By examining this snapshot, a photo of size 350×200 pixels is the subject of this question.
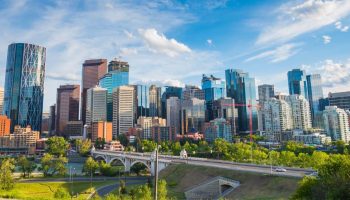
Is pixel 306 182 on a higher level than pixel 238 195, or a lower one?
higher

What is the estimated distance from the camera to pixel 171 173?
306ft

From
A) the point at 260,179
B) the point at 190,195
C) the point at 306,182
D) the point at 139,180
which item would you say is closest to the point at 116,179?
the point at 139,180

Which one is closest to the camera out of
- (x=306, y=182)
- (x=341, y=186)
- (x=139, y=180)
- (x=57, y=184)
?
(x=341, y=186)

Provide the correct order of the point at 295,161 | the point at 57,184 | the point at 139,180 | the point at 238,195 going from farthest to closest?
the point at 139,180, the point at 295,161, the point at 57,184, the point at 238,195

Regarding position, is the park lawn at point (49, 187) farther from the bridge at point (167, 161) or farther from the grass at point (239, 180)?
the grass at point (239, 180)

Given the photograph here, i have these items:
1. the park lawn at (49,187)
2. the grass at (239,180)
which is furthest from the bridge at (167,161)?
the park lawn at (49,187)

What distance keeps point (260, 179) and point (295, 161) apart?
39.6 meters

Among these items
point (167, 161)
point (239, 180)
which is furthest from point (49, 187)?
point (239, 180)

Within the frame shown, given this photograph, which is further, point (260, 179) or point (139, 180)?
point (139, 180)

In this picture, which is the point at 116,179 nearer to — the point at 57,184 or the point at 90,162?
the point at 90,162

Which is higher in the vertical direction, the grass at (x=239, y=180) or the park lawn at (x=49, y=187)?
the grass at (x=239, y=180)

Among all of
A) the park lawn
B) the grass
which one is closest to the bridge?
the grass

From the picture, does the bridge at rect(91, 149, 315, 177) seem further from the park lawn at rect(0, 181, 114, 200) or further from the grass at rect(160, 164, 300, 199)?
the park lawn at rect(0, 181, 114, 200)

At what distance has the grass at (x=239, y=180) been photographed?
182 feet
